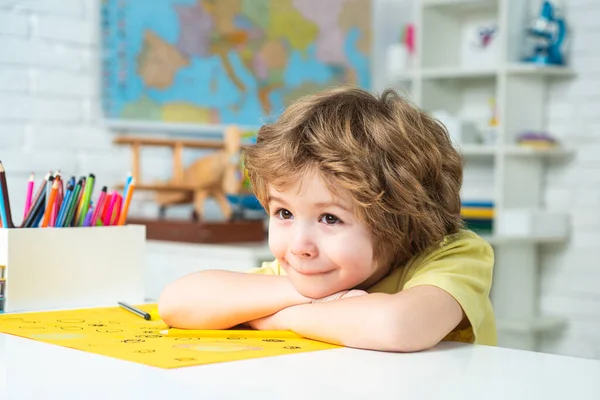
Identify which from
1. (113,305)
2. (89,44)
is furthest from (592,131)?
(113,305)

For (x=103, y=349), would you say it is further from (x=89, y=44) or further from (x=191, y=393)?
(x=89, y=44)

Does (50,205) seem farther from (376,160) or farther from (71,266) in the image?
(376,160)

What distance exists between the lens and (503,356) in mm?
864

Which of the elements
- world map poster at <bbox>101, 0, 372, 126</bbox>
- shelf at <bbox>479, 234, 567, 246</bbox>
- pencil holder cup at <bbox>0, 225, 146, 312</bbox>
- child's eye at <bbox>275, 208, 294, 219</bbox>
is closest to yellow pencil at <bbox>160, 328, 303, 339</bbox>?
child's eye at <bbox>275, 208, 294, 219</bbox>

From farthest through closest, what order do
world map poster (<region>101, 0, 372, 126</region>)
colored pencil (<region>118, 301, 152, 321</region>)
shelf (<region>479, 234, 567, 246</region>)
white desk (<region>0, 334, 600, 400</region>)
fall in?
shelf (<region>479, 234, 567, 246</region>) → world map poster (<region>101, 0, 372, 126</region>) → colored pencil (<region>118, 301, 152, 321</region>) → white desk (<region>0, 334, 600, 400</region>)

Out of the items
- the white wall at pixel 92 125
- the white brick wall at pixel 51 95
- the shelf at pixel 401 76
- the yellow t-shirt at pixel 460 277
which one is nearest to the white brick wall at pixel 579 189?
the white wall at pixel 92 125

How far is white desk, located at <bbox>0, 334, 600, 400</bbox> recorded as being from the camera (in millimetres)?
664

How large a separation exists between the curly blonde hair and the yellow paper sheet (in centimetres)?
16

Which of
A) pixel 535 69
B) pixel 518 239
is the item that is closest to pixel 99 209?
pixel 518 239

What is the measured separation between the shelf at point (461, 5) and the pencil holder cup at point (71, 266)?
6.41 feet

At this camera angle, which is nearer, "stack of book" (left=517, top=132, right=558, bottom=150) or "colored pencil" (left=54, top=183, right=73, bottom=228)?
"colored pencil" (left=54, top=183, right=73, bottom=228)

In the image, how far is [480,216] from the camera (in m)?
2.87

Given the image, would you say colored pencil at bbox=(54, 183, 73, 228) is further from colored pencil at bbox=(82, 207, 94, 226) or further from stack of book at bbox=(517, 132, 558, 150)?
stack of book at bbox=(517, 132, 558, 150)

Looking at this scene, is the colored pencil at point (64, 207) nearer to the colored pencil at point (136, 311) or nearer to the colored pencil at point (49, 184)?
the colored pencil at point (49, 184)
